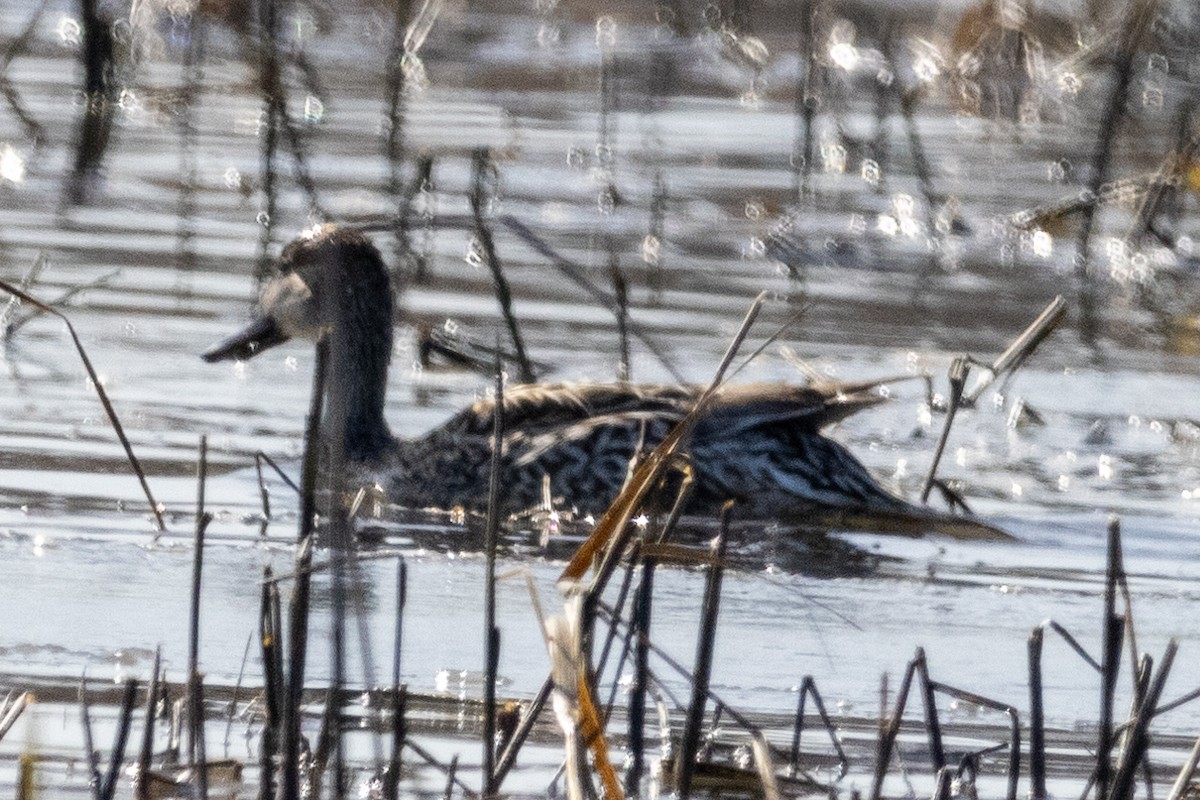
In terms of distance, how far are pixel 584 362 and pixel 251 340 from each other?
128 centimetres

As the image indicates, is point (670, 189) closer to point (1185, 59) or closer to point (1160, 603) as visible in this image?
point (1185, 59)

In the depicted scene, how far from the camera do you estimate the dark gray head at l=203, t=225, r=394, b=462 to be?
29.2 feet

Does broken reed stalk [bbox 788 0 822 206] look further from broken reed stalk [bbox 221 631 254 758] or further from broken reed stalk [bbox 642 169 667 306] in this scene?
broken reed stalk [bbox 221 631 254 758]

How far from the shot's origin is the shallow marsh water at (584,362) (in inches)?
252

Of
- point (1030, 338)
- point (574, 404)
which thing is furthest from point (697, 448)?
point (1030, 338)

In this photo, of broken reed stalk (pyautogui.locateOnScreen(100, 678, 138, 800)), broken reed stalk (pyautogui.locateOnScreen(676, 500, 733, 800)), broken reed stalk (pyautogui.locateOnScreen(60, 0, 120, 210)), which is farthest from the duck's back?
broken reed stalk (pyautogui.locateOnScreen(60, 0, 120, 210))

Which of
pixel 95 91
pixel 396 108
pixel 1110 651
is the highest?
pixel 95 91

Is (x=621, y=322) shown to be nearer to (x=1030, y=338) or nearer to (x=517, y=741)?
(x=1030, y=338)

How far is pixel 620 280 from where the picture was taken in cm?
845

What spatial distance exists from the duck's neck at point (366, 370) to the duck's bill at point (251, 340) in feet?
0.74

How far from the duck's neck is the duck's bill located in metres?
0.23

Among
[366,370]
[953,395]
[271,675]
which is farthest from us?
[366,370]

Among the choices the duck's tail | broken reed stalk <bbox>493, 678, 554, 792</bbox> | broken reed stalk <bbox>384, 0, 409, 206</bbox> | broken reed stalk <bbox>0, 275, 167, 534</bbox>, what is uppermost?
broken reed stalk <bbox>384, 0, 409, 206</bbox>

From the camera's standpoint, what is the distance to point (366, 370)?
9258mm
